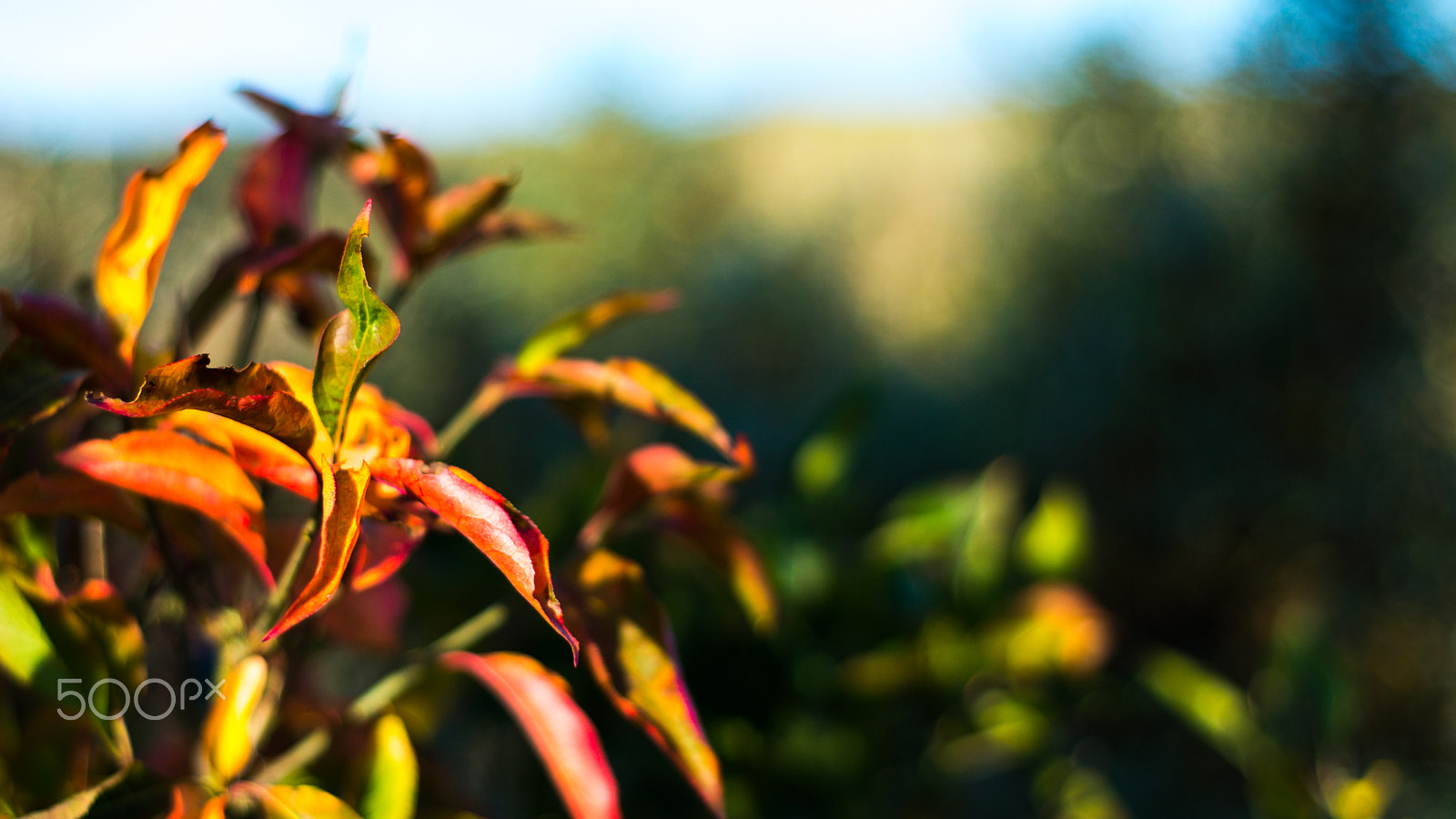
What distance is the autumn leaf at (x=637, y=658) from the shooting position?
0.38m

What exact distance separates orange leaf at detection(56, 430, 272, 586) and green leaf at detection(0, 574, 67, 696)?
0.07 meters

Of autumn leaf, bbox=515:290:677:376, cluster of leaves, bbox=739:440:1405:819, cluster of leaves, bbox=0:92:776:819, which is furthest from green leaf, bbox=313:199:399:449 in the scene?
cluster of leaves, bbox=739:440:1405:819

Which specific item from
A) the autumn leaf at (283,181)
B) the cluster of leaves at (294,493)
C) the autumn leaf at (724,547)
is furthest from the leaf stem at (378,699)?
the autumn leaf at (283,181)

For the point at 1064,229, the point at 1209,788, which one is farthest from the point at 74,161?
the point at 1209,788

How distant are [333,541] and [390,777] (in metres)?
0.17

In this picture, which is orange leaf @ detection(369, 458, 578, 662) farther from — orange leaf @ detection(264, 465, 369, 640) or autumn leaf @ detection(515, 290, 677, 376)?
autumn leaf @ detection(515, 290, 677, 376)

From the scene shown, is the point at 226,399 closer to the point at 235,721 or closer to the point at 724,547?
the point at 235,721

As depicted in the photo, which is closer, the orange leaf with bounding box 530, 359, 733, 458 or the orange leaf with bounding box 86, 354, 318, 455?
the orange leaf with bounding box 86, 354, 318, 455

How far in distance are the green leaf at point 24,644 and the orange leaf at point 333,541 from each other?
0.15 meters

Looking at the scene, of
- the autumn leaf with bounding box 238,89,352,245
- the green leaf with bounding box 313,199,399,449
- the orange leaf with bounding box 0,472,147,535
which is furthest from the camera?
the autumn leaf with bounding box 238,89,352,245

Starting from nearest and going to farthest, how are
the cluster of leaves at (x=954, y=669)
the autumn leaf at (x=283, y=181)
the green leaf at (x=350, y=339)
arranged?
1. the green leaf at (x=350, y=339)
2. the autumn leaf at (x=283, y=181)
3. the cluster of leaves at (x=954, y=669)

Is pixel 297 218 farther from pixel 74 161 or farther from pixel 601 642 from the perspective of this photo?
pixel 74 161

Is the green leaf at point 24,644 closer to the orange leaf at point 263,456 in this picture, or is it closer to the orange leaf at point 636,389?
the orange leaf at point 263,456

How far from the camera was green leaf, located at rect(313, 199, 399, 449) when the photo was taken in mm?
281
